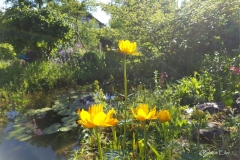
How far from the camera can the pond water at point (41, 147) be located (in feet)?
8.39

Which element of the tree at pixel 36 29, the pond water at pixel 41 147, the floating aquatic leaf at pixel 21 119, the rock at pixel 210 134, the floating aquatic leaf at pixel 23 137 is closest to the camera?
the rock at pixel 210 134

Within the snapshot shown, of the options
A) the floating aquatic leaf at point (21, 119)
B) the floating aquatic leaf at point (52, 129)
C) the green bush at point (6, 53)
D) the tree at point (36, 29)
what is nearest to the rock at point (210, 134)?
the floating aquatic leaf at point (52, 129)

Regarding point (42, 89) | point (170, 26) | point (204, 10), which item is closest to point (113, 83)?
point (42, 89)

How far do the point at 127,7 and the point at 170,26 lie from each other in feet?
4.83

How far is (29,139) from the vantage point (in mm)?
2914

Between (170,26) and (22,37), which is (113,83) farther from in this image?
(22,37)

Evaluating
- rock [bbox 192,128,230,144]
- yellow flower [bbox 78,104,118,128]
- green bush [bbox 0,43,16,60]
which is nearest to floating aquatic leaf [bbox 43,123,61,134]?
rock [bbox 192,128,230,144]

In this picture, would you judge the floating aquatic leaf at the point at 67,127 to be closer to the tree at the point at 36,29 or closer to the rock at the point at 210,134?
the rock at the point at 210,134

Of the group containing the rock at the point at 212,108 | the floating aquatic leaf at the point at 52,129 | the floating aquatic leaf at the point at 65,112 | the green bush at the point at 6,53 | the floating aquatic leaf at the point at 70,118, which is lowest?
the floating aquatic leaf at the point at 52,129

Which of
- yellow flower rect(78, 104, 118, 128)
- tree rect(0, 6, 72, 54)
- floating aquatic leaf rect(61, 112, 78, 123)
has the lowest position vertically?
floating aquatic leaf rect(61, 112, 78, 123)

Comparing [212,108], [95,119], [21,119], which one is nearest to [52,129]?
[21,119]

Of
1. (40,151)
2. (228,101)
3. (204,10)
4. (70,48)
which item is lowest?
(40,151)

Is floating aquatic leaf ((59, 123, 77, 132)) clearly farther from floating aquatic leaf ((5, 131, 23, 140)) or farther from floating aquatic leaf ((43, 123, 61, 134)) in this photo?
floating aquatic leaf ((5, 131, 23, 140))

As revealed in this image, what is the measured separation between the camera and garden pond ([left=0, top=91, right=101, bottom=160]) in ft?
8.58
